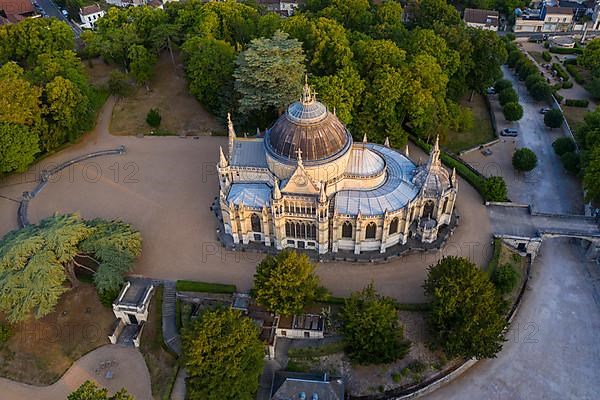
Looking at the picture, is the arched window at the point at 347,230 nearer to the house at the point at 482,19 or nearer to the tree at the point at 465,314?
the tree at the point at 465,314

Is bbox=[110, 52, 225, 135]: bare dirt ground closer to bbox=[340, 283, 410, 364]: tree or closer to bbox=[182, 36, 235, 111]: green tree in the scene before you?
bbox=[182, 36, 235, 111]: green tree

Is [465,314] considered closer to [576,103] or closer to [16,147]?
[576,103]

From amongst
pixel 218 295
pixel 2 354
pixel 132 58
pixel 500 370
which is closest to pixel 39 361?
pixel 2 354

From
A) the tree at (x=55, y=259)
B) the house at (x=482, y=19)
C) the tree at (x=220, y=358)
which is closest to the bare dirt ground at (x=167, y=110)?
the tree at (x=55, y=259)

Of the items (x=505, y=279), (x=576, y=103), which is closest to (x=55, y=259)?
(x=505, y=279)

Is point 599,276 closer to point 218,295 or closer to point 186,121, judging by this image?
point 218,295

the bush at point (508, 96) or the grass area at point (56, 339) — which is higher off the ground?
the bush at point (508, 96)
